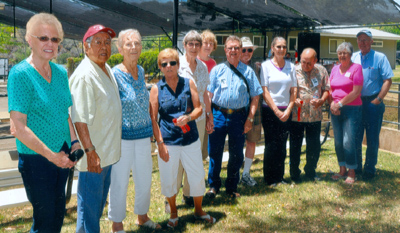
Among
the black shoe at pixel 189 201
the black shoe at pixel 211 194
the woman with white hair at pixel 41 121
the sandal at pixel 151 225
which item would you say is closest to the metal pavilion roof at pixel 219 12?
the black shoe at pixel 211 194

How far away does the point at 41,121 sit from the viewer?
2.35 meters

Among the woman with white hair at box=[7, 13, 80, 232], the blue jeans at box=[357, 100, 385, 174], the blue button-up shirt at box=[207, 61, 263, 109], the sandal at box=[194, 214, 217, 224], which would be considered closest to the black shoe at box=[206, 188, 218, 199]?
the sandal at box=[194, 214, 217, 224]

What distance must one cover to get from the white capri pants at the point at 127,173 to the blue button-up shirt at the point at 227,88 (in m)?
1.36

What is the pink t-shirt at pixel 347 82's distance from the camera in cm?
511

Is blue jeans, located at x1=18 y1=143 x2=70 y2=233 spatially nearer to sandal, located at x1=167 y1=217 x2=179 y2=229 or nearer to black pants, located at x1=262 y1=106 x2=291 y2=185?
sandal, located at x1=167 y1=217 x2=179 y2=229

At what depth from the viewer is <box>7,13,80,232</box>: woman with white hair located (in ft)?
7.26

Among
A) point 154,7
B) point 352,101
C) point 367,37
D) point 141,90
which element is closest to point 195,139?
point 141,90

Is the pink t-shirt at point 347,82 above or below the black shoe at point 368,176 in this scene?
above

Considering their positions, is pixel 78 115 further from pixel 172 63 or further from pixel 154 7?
pixel 154 7

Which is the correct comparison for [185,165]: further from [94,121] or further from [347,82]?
[347,82]

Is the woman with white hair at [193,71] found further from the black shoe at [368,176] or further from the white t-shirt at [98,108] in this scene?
the black shoe at [368,176]

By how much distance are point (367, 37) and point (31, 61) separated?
4.66 meters

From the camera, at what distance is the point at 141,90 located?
3361 millimetres

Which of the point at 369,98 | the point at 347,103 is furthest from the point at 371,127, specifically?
the point at 347,103
